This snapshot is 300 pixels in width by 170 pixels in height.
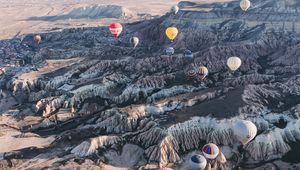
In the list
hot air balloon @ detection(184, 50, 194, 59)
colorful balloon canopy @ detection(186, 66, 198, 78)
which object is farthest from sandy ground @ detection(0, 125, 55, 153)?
hot air balloon @ detection(184, 50, 194, 59)

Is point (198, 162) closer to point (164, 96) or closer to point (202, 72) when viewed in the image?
point (164, 96)

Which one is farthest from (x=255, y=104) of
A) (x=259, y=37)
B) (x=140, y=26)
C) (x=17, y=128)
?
(x=140, y=26)

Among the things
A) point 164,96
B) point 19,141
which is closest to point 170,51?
point 164,96

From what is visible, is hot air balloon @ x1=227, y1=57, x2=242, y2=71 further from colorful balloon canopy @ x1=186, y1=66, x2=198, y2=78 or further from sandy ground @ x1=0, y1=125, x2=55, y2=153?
sandy ground @ x1=0, y1=125, x2=55, y2=153

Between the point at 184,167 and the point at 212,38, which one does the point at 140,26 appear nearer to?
the point at 212,38

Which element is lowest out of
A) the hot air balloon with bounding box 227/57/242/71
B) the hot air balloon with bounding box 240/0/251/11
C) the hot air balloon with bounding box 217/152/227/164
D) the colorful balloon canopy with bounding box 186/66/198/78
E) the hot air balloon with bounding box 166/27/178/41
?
the hot air balloon with bounding box 217/152/227/164

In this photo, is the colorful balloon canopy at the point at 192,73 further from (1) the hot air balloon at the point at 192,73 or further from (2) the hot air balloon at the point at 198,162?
(2) the hot air balloon at the point at 198,162
